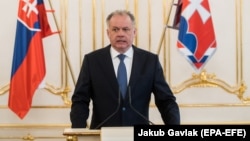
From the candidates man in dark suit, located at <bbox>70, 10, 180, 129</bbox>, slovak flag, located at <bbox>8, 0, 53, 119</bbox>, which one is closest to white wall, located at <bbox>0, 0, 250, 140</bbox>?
slovak flag, located at <bbox>8, 0, 53, 119</bbox>

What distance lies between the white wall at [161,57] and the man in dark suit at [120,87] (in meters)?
1.74

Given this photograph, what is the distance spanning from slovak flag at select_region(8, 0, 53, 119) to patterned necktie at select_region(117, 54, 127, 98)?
5.02 feet

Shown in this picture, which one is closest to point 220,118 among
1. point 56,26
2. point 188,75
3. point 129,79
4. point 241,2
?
point 188,75

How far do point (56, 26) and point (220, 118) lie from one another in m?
1.81

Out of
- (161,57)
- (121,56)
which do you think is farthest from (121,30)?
(161,57)

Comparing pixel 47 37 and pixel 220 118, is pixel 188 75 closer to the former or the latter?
pixel 220 118

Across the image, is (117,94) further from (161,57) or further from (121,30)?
(161,57)

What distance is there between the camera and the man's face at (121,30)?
254 cm

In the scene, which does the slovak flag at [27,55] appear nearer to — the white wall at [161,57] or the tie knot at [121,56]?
the white wall at [161,57]

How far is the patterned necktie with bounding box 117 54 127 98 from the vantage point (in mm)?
2480

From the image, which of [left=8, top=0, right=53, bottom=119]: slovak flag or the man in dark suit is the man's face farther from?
[left=8, top=0, right=53, bottom=119]: slovak flag

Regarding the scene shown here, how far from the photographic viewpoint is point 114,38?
8.39 feet

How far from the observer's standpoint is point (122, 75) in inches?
99.4

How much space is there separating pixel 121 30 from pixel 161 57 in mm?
1861
